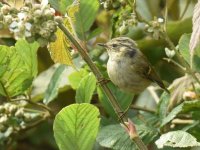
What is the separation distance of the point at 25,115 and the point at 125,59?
78 cm

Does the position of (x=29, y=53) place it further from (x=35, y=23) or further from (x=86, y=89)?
(x=35, y=23)

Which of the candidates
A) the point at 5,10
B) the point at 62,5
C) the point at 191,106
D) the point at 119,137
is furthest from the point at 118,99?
the point at 5,10

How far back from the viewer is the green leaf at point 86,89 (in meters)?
2.54

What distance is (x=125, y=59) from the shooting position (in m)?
3.51

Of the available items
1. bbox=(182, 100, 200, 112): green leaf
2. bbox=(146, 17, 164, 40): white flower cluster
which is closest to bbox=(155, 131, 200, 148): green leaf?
bbox=(182, 100, 200, 112): green leaf

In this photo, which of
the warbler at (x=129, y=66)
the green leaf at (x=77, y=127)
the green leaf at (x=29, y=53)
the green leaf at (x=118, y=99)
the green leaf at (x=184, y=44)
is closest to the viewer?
the green leaf at (x=77, y=127)

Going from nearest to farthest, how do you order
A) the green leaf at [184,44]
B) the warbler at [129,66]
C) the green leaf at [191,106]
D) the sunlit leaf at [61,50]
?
the sunlit leaf at [61,50] < the green leaf at [191,106] < the green leaf at [184,44] < the warbler at [129,66]

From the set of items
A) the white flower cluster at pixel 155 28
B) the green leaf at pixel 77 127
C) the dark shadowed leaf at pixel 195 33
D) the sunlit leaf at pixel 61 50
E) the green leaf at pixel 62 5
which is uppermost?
the green leaf at pixel 62 5

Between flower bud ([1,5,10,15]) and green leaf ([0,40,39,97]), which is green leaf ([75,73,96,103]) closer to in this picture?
green leaf ([0,40,39,97])

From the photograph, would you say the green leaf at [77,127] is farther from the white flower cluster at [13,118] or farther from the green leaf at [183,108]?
the white flower cluster at [13,118]

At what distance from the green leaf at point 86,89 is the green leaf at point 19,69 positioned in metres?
0.33

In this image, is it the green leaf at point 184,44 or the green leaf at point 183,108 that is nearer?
the green leaf at point 183,108

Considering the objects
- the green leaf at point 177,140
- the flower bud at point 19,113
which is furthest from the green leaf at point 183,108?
the flower bud at point 19,113

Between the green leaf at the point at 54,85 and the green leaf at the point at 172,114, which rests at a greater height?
the green leaf at the point at 54,85
